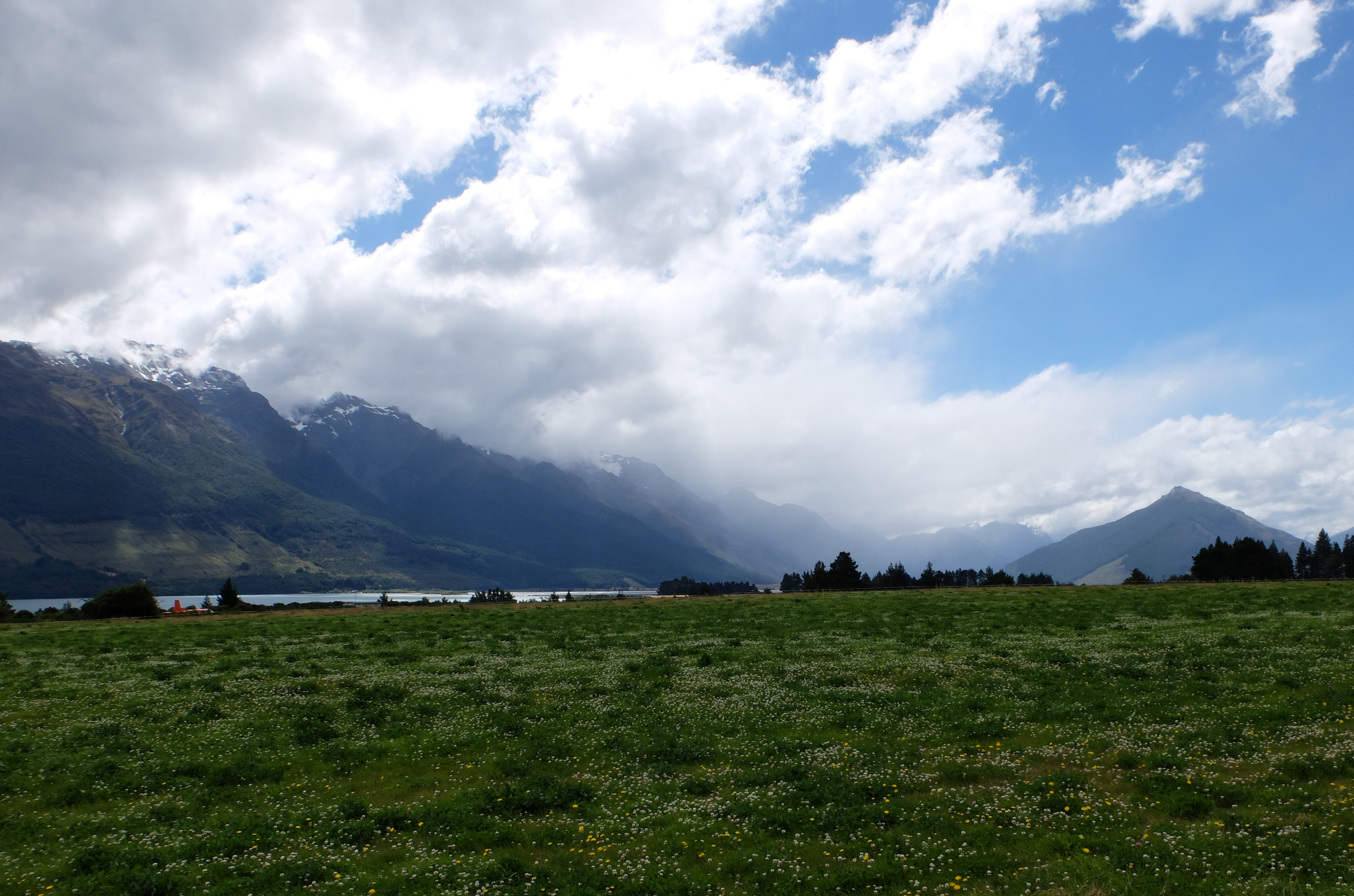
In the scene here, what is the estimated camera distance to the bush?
7562cm

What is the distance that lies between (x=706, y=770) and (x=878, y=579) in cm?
13158

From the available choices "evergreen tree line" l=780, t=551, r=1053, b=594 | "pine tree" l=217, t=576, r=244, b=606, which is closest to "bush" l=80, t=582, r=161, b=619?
"pine tree" l=217, t=576, r=244, b=606

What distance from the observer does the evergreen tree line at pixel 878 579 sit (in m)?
119

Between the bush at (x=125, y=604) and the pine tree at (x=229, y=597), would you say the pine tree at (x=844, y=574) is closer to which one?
the pine tree at (x=229, y=597)

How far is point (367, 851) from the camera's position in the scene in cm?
1477

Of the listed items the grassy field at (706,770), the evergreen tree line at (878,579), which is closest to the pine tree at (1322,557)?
the evergreen tree line at (878,579)

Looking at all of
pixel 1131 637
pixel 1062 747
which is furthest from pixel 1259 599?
pixel 1062 747

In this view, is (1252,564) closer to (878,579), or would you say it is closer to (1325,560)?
(1325,560)

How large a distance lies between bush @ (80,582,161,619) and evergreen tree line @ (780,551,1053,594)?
90034 millimetres

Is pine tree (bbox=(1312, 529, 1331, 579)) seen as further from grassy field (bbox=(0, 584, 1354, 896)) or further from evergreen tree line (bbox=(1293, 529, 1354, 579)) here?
grassy field (bbox=(0, 584, 1354, 896))

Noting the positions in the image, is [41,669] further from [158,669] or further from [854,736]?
[854,736]

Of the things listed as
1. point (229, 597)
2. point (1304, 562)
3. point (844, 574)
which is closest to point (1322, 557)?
point (1304, 562)

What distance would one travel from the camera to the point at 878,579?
464ft

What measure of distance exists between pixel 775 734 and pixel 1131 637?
22944 millimetres
